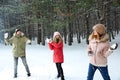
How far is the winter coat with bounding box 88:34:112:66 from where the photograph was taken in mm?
8938

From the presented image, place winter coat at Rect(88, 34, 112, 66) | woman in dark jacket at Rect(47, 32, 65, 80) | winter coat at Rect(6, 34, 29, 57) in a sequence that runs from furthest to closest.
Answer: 1. winter coat at Rect(6, 34, 29, 57)
2. woman in dark jacket at Rect(47, 32, 65, 80)
3. winter coat at Rect(88, 34, 112, 66)

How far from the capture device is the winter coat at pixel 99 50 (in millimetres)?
8938

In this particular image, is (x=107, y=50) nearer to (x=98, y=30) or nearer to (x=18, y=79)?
(x=98, y=30)

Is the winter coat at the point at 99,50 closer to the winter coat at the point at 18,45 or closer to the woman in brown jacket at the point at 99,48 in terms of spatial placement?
the woman in brown jacket at the point at 99,48

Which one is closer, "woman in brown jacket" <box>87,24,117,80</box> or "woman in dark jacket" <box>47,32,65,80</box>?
"woman in brown jacket" <box>87,24,117,80</box>

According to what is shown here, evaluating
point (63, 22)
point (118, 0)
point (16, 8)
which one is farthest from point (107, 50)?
point (16, 8)

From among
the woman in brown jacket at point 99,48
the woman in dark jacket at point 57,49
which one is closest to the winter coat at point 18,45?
the woman in dark jacket at point 57,49

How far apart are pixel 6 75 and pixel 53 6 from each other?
18120 millimetres

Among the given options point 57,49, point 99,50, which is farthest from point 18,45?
point 99,50

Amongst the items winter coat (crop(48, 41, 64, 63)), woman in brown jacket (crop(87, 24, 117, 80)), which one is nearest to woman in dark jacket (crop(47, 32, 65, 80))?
winter coat (crop(48, 41, 64, 63))

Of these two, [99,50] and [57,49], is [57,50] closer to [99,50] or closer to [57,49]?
[57,49]

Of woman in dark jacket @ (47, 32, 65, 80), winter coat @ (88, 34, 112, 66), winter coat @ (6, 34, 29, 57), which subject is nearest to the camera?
winter coat @ (88, 34, 112, 66)

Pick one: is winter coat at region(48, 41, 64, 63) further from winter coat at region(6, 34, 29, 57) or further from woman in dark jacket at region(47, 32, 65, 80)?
winter coat at region(6, 34, 29, 57)

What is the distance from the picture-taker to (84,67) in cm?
1556
